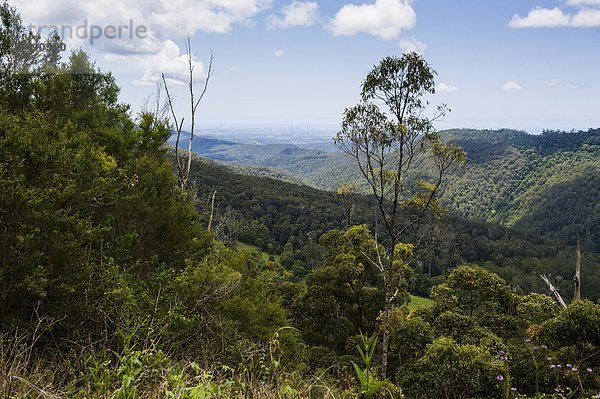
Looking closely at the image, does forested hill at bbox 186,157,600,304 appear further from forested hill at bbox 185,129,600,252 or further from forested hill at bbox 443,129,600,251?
forested hill at bbox 185,129,600,252

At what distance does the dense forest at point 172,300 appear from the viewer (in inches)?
114

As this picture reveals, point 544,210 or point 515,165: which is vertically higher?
point 515,165

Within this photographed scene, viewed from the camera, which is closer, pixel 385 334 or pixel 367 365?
pixel 367 365

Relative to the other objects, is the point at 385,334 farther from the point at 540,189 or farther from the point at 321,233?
the point at 540,189

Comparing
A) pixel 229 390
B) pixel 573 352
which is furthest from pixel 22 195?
pixel 573 352

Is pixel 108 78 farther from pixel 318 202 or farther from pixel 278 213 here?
pixel 318 202

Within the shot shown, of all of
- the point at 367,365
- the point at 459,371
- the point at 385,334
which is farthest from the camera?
the point at 459,371

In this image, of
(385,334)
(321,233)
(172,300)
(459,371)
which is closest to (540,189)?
(321,233)

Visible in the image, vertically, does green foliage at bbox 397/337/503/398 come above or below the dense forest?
below

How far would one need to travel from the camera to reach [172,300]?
7730mm

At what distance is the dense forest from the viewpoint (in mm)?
2891

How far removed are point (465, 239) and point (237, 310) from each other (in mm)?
79779

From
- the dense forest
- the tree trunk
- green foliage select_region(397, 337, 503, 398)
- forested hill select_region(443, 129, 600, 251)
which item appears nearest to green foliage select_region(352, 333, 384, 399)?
the dense forest

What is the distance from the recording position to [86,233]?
6430 millimetres
